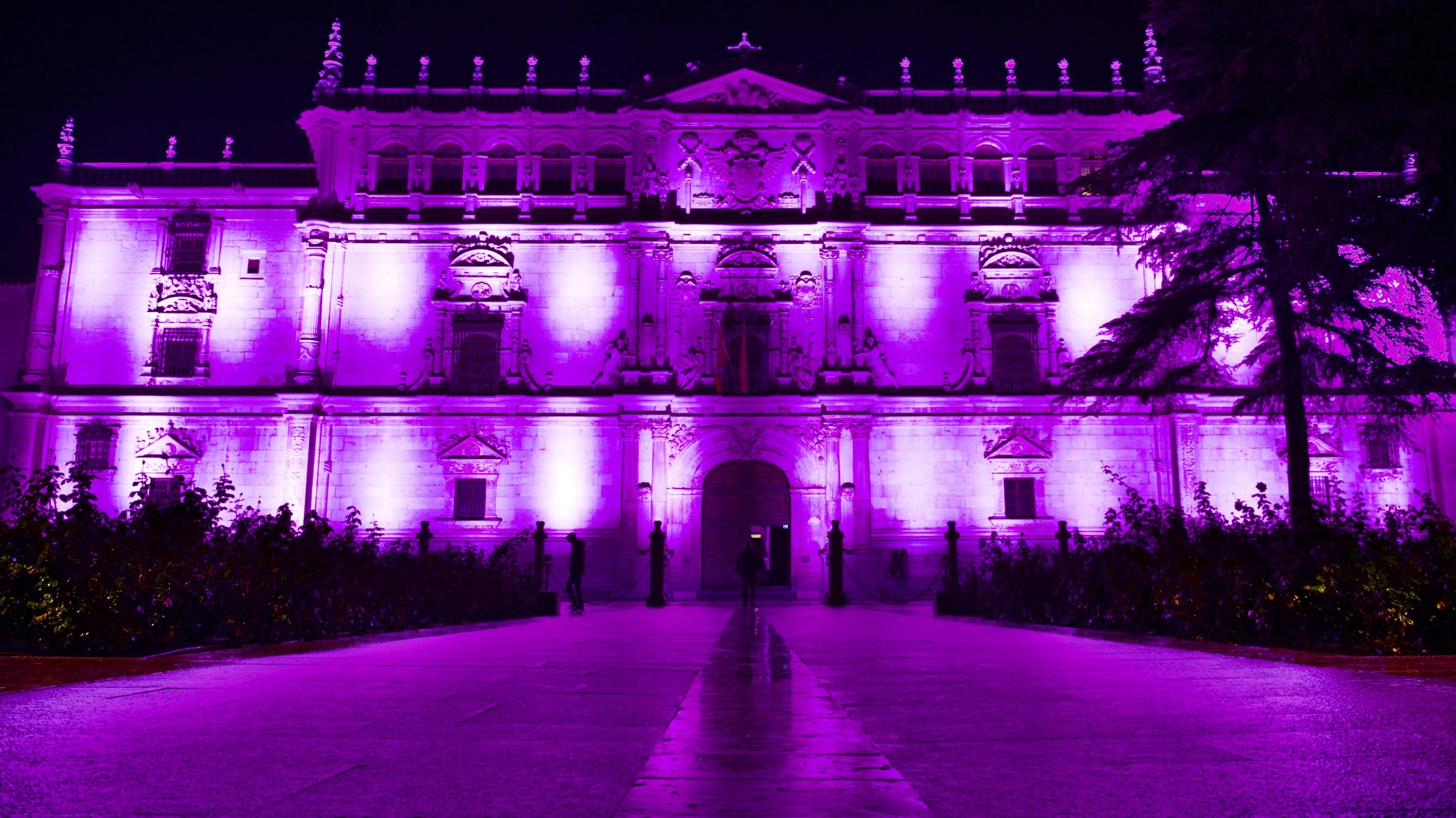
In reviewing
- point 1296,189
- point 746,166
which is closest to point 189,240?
point 746,166

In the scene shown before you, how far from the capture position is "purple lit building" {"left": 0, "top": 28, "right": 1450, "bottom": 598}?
32188mm

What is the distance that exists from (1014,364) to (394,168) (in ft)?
73.6

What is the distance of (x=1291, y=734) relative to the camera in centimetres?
440

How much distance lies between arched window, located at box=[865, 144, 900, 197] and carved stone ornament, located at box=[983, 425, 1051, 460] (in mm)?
9347

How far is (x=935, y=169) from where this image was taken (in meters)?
35.2

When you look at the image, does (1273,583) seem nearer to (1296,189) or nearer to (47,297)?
(1296,189)

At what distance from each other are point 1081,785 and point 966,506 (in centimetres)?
2969

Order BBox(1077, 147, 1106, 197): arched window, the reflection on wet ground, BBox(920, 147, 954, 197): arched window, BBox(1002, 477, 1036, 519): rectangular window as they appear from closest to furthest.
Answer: the reflection on wet ground, BBox(1002, 477, 1036, 519): rectangular window, BBox(1077, 147, 1106, 197): arched window, BBox(920, 147, 954, 197): arched window

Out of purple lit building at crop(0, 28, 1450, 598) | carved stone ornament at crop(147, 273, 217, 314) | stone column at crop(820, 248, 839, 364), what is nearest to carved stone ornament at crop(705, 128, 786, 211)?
purple lit building at crop(0, 28, 1450, 598)

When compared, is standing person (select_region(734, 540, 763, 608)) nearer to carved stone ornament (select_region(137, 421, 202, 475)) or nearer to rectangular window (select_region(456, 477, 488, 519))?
rectangular window (select_region(456, 477, 488, 519))

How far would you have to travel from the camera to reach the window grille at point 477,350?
109ft

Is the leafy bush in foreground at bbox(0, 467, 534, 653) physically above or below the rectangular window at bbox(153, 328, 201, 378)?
below

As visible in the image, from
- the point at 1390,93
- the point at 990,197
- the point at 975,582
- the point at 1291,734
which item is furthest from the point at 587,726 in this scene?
the point at 990,197

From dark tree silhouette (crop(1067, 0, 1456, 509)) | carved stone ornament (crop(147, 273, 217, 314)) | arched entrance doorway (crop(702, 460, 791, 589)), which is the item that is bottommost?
arched entrance doorway (crop(702, 460, 791, 589))
